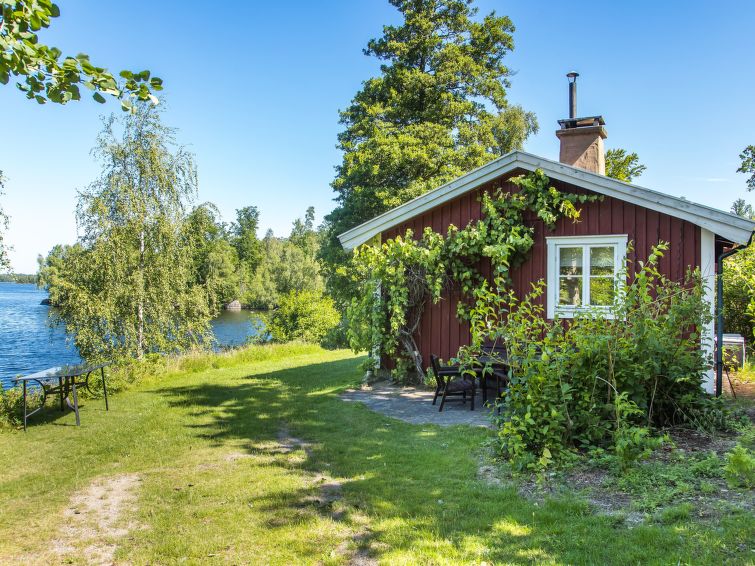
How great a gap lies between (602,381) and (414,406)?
361 centimetres

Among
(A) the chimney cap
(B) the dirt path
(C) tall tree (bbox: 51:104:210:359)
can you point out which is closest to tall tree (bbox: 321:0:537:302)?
(C) tall tree (bbox: 51:104:210:359)

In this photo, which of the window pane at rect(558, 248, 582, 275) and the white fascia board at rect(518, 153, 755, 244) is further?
the window pane at rect(558, 248, 582, 275)

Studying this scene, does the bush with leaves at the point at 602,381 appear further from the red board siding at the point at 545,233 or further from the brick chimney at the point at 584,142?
the brick chimney at the point at 584,142

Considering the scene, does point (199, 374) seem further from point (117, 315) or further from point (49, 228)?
point (49, 228)

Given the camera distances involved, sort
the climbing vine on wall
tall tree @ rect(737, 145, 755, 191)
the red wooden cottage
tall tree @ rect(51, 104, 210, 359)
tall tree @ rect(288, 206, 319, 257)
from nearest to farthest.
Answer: the red wooden cottage
the climbing vine on wall
tall tree @ rect(51, 104, 210, 359)
tall tree @ rect(737, 145, 755, 191)
tall tree @ rect(288, 206, 319, 257)

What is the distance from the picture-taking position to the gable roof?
7.70 m

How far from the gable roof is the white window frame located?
78cm

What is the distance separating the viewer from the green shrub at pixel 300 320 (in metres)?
23.3

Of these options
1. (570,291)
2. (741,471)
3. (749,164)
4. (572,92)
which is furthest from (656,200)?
(749,164)

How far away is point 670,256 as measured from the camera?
8.25 m

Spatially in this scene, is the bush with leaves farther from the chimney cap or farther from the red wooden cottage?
the chimney cap

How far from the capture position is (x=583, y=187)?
8.77 metres

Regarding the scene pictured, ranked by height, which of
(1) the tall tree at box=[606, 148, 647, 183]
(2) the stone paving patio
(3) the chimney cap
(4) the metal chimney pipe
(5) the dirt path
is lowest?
(5) the dirt path

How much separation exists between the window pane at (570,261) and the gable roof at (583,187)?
3.81 ft
